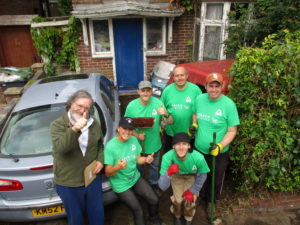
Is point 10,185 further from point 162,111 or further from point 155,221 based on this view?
point 162,111

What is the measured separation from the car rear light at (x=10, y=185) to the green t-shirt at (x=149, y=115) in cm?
151

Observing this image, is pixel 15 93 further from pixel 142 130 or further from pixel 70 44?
pixel 142 130

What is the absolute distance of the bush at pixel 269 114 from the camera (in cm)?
297

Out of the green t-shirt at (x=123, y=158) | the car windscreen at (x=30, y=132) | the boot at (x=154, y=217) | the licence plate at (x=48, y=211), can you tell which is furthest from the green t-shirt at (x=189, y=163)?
the licence plate at (x=48, y=211)

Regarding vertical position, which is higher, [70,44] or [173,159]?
[70,44]

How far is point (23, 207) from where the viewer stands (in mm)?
2777


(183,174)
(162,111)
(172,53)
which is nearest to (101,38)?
(172,53)

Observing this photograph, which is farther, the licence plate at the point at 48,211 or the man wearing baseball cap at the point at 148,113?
Result: the man wearing baseball cap at the point at 148,113

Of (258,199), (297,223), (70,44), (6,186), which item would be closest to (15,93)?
(70,44)

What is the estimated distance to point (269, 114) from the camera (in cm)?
302

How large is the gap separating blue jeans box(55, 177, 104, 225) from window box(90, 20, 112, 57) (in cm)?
593

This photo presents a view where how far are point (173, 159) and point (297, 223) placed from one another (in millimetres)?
1941

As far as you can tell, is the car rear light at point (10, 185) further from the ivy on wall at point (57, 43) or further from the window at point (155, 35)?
the window at point (155, 35)

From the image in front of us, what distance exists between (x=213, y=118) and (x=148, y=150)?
3.45 feet
